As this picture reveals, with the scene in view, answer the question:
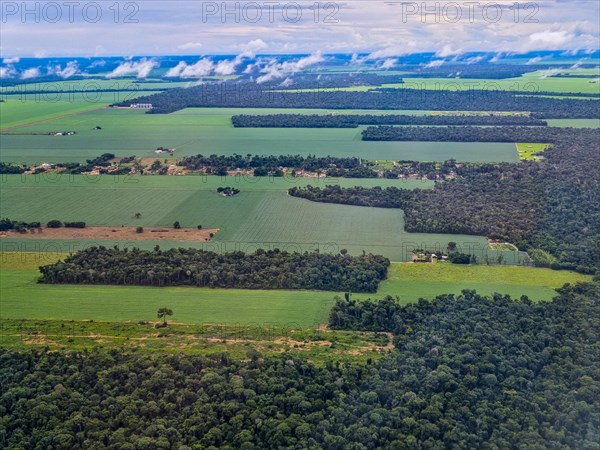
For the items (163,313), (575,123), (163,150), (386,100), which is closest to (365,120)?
(386,100)

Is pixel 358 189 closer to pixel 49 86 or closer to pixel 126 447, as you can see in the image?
pixel 126 447

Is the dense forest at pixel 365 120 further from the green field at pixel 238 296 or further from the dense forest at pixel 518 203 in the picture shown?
the green field at pixel 238 296

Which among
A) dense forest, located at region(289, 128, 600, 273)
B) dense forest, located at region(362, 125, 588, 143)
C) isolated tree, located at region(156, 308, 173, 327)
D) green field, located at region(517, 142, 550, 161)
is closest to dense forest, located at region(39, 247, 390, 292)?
isolated tree, located at region(156, 308, 173, 327)

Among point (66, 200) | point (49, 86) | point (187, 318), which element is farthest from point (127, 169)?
point (49, 86)

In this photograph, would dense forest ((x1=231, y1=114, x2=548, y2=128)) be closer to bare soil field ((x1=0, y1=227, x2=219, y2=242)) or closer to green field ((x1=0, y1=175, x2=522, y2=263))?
green field ((x1=0, y1=175, x2=522, y2=263))

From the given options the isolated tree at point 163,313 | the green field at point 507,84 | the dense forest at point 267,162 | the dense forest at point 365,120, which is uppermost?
the green field at point 507,84

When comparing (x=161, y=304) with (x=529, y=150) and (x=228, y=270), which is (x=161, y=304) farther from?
(x=529, y=150)

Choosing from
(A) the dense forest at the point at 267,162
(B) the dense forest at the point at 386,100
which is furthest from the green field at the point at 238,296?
(B) the dense forest at the point at 386,100
